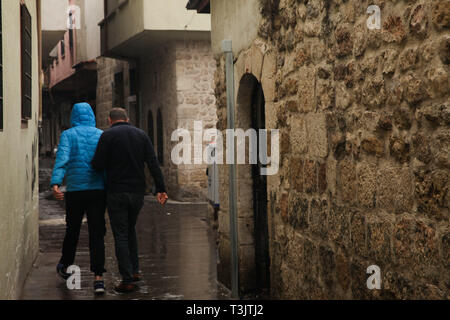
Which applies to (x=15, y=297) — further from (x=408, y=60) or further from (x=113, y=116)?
(x=408, y=60)

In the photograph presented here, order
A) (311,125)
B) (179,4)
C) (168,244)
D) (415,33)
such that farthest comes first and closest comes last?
(179,4) → (168,244) → (311,125) → (415,33)

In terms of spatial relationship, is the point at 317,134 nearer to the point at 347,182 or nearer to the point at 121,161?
the point at 347,182

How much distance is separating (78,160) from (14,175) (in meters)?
0.98

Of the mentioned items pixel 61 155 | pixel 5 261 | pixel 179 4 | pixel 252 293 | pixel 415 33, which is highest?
pixel 179 4

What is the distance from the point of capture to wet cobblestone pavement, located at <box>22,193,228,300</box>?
6828 mm

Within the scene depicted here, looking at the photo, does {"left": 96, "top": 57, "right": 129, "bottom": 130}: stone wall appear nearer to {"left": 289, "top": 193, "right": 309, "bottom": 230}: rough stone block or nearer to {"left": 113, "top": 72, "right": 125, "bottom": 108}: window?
{"left": 113, "top": 72, "right": 125, "bottom": 108}: window

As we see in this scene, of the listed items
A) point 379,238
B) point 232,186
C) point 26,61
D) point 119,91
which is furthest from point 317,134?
point 119,91

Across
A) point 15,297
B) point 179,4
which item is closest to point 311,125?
point 15,297

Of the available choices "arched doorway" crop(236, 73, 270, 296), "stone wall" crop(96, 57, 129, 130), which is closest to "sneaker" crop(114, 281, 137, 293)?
"arched doorway" crop(236, 73, 270, 296)

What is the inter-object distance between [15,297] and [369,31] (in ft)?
12.6

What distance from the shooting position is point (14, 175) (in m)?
5.98

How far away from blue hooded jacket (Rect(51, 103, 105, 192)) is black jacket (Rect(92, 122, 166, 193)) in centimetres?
11

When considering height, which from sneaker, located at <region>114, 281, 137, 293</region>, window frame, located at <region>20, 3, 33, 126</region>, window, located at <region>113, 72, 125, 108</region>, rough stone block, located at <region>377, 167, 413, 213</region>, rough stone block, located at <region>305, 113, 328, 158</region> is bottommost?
sneaker, located at <region>114, 281, 137, 293</region>

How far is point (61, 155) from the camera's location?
6832 millimetres
